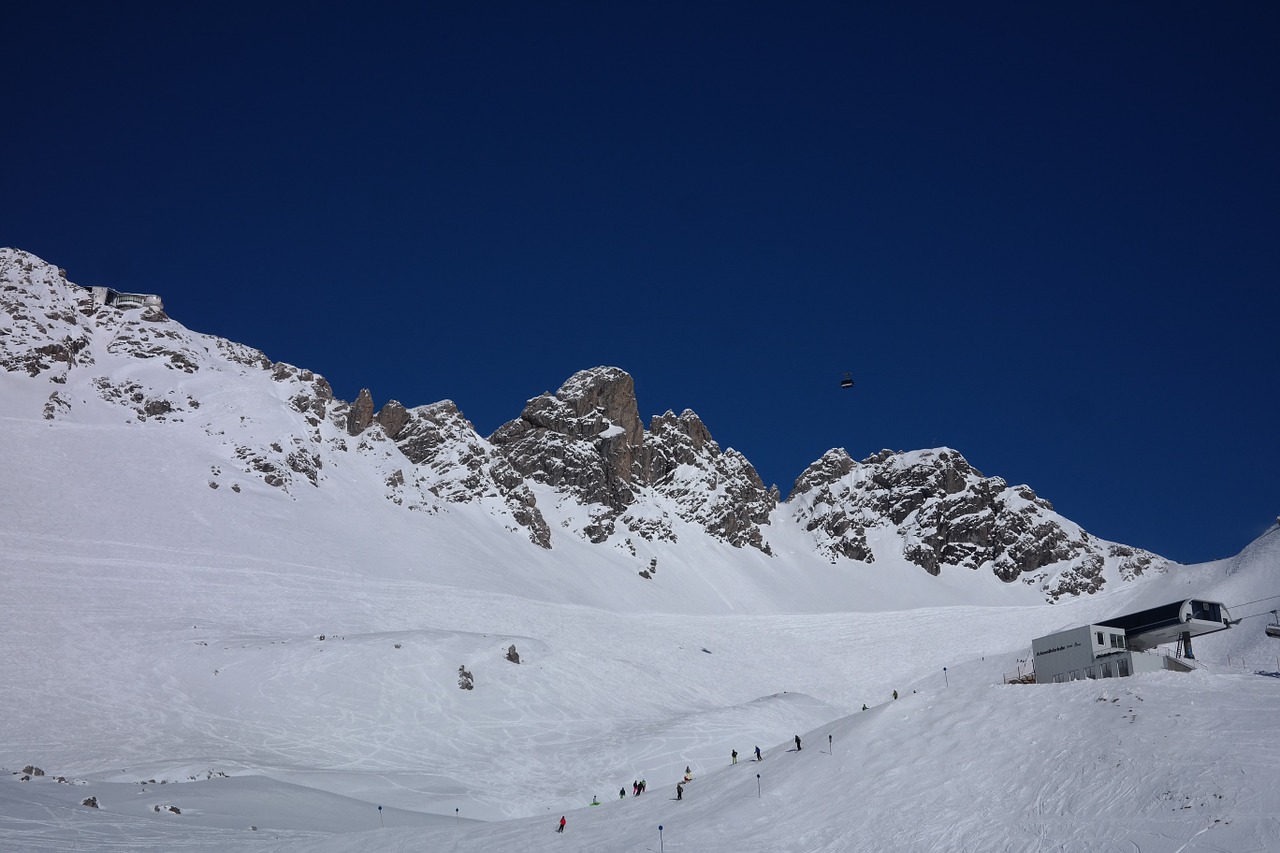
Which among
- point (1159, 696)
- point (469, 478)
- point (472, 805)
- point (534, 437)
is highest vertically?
point (534, 437)

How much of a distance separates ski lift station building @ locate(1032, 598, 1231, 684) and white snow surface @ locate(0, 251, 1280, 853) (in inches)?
108

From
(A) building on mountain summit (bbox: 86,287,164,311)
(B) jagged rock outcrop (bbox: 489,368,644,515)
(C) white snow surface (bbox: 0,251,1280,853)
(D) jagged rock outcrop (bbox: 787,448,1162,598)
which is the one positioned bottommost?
(C) white snow surface (bbox: 0,251,1280,853)

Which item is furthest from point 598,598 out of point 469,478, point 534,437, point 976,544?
point 976,544

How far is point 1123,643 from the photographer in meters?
42.7

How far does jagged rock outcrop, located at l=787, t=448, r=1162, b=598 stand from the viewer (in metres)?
165

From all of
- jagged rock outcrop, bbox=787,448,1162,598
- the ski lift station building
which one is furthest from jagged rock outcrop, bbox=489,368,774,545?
the ski lift station building

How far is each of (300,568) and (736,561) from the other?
73.9m

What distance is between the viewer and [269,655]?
63469 mm

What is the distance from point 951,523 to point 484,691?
125m

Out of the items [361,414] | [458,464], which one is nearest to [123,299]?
[361,414]

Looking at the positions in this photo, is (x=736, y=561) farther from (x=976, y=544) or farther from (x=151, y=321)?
(x=151, y=321)

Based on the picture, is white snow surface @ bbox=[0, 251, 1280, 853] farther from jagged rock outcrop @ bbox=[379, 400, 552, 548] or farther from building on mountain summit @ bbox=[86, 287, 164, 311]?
building on mountain summit @ bbox=[86, 287, 164, 311]

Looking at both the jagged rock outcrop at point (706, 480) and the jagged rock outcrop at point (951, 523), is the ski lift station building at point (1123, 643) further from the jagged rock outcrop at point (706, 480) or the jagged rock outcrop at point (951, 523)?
the jagged rock outcrop at point (951, 523)

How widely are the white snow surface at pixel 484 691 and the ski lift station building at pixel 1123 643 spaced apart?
2733mm
